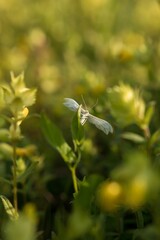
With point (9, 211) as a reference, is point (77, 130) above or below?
above

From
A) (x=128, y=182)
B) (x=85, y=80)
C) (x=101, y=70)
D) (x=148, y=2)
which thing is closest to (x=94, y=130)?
(x=85, y=80)

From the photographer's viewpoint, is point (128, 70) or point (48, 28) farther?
point (48, 28)

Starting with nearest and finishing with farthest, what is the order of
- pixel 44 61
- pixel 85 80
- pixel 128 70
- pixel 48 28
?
pixel 85 80
pixel 128 70
pixel 44 61
pixel 48 28

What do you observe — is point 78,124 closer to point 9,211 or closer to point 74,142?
point 74,142

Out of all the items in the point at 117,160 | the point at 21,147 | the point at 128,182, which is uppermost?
the point at 128,182

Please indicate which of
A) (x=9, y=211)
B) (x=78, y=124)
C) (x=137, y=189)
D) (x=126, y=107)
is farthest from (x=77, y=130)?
(x=137, y=189)

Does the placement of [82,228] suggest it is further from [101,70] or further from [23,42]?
[23,42]

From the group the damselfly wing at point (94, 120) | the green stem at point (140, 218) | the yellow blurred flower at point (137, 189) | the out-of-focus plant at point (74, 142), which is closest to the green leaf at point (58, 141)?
the out-of-focus plant at point (74, 142)

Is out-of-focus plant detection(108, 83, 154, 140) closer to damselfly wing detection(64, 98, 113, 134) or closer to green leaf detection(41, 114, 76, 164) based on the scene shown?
damselfly wing detection(64, 98, 113, 134)
